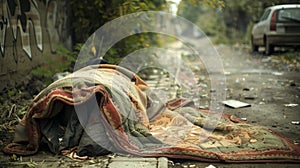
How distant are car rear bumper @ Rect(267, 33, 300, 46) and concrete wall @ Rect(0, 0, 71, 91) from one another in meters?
7.28

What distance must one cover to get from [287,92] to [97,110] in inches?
176

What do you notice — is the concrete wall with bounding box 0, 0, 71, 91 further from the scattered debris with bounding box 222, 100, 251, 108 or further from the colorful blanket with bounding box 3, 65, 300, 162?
the scattered debris with bounding box 222, 100, 251, 108

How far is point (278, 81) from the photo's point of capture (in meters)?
7.98

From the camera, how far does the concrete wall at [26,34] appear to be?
242 inches

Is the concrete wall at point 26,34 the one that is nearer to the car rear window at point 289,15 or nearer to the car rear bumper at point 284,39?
the car rear bumper at point 284,39

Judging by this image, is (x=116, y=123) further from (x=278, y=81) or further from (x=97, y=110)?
(x=278, y=81)

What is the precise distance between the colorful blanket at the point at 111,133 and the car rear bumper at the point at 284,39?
8970 mm

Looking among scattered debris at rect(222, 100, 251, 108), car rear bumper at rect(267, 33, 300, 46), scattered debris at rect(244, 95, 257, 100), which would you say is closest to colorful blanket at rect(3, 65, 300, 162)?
scattered debris at rect(222, 100, 251, 108)

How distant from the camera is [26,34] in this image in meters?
7.17

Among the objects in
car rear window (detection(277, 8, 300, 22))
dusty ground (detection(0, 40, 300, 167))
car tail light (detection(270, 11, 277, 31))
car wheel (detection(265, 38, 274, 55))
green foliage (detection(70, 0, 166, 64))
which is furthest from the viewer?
car wheel (detection(265, 38, 274, 55))

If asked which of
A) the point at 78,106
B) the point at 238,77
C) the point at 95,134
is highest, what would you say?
the point at 78,106

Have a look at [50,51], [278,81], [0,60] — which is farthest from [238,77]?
[0,60]

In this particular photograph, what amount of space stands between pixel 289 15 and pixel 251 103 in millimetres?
7515

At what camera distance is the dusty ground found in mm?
3277
